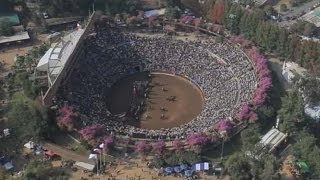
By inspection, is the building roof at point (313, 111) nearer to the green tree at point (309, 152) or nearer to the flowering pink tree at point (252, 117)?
the green tree at point (309, 152)

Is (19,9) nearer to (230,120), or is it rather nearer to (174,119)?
(174,119)

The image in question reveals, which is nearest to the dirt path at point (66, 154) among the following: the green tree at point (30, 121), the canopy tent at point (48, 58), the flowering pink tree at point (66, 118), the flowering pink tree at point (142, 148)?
the green tree at point (30, 121)

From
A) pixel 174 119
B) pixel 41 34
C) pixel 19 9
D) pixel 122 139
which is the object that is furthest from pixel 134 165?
pixel 19 9

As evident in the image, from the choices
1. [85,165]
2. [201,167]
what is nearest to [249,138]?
[201,167]

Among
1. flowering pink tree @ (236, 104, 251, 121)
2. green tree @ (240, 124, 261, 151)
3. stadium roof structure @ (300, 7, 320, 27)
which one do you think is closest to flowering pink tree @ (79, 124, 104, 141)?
green tree @ (240, 124, 261, 151)

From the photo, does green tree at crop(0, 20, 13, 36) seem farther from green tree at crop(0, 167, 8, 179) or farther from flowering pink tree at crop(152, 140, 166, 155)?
flowering pink tree at crop(152, 140, 166, 155)
